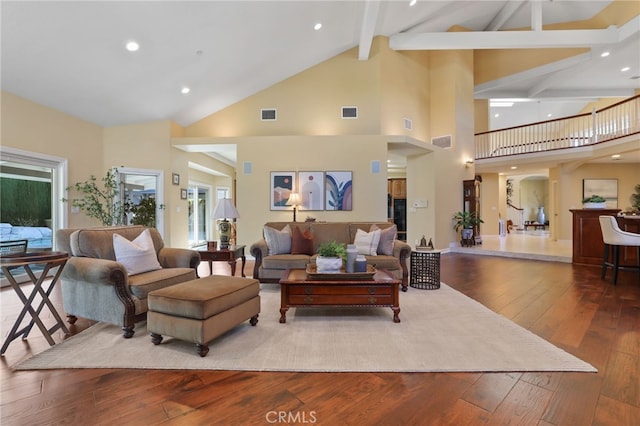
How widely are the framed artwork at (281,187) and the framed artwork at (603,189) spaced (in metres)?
8.99

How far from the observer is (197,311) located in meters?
2.14

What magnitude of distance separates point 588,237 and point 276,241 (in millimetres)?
5792

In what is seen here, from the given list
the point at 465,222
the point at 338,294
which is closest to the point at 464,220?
the point at 465,222

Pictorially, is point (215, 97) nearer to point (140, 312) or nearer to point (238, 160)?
point (238, 160)

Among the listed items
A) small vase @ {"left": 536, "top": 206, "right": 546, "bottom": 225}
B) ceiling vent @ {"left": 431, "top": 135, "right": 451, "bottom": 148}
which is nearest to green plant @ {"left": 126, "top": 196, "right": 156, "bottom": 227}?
ceiling vent @ {"left": 431, "top": 135, "right": 451, "bottom": 148}

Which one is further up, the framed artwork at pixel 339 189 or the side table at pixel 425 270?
the framed artwork at pixel 339 189

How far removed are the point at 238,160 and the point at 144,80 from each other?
2.21m

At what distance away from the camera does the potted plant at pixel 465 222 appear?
25.7ft

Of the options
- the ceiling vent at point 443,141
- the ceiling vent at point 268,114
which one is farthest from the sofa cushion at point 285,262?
the ceiling vent at point 443,141

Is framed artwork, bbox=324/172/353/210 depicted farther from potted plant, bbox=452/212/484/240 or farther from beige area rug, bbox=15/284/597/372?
beige area rug, bbox=15/284/597/372

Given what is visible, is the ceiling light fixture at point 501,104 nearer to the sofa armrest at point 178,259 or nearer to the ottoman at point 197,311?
the sofa armrest at point 178,259

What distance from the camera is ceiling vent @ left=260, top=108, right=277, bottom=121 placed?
22.9 ft

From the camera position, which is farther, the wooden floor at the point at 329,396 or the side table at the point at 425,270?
the side table at the point at 425,270

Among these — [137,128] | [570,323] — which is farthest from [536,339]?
[137,128]
